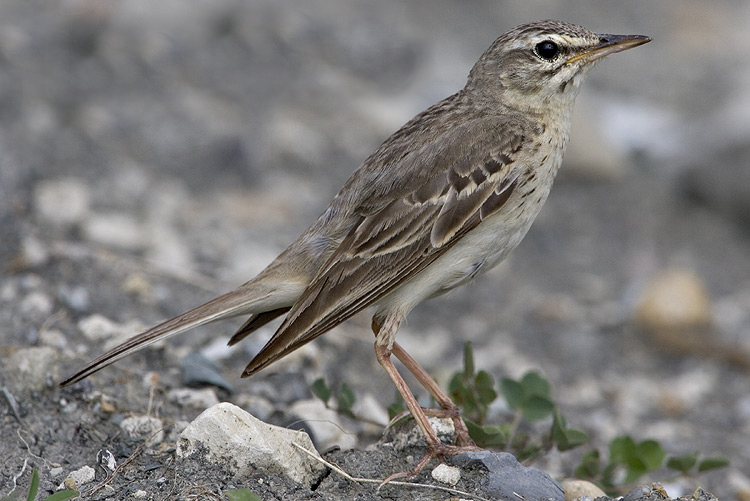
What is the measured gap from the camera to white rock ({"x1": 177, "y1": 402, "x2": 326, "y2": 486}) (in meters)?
4.01

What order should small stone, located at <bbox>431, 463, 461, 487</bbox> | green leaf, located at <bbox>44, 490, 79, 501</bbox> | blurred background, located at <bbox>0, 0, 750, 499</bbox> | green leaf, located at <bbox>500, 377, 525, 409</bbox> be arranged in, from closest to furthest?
green leaf, located at <bbox>44, 490, 79, 501</bbox> → small stone, located at <bbox>431, 463, 461, 487</bbox> → green leaf, located at <bbox>500, 377, 525, 409</bbox> → blurred background, located at <bbox>0, 0, 750, 499</bbox>

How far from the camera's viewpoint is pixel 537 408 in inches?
196

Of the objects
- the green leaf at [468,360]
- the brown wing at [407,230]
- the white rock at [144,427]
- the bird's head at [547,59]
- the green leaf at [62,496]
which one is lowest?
the white rock at [144,427]

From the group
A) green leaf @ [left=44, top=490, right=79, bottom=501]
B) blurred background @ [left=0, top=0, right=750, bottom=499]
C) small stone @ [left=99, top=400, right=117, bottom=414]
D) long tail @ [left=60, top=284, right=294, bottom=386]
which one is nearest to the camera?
green leaf @ [left=44, top=490, right=79, bottom=501]

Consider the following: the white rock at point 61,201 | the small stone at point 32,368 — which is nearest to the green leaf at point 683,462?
the small stone at point 32,368

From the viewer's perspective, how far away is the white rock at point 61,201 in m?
7.15

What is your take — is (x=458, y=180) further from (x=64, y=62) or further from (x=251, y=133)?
(x=64, y=62)

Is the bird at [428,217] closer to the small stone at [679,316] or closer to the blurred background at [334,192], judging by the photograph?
the blurred background at [334,192]

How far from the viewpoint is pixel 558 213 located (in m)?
9.38

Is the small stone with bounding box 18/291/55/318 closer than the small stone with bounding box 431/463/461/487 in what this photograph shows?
No

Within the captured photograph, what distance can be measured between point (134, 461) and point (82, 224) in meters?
3.37

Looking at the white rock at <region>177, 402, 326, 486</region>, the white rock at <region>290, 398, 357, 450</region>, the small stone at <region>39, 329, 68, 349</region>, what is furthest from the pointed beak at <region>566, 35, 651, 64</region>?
the small stone at <region>39, 329, 68, 349</region>

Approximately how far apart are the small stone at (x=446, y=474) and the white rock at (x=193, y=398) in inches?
53.0

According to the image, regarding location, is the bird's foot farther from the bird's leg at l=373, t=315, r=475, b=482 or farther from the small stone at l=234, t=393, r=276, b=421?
the small stone at l=234, t=393, r=276, b=421
